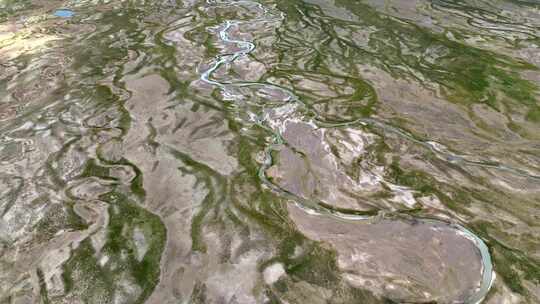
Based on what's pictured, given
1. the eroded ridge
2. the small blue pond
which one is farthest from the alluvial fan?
the small blue pond

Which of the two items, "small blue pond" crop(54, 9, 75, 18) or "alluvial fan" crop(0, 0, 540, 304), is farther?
"small blue pond" crop(54, 9, 75, 18)

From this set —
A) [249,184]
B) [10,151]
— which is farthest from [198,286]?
[10,151]

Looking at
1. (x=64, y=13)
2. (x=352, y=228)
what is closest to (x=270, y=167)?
(x=352, y=228)

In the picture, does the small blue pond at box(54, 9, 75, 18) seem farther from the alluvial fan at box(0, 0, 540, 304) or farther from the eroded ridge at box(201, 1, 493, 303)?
the eroded ridge at box(201, 1, 493, 303)

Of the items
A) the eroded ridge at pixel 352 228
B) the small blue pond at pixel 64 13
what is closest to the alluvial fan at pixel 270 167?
the eroded ridge at pixel 352 228

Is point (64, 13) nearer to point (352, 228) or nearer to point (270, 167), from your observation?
point (270, 167)

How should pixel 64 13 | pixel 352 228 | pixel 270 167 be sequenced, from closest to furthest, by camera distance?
1. pixel 352 228
2. pixel 270 167
3. pixel 64 13

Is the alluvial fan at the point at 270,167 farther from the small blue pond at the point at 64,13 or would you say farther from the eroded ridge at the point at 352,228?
the small blue pond at the point at 64,13
